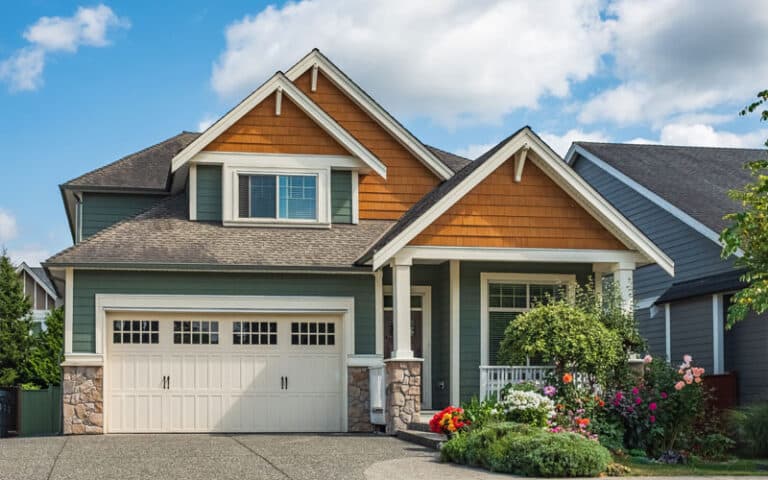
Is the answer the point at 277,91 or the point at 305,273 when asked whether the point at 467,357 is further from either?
the point at 277,91

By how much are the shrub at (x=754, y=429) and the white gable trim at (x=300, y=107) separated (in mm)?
8547

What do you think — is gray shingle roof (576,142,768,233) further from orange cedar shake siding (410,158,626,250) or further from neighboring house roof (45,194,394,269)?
neighboring house roof (45,194,394,269)

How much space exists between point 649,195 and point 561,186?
6245 mm

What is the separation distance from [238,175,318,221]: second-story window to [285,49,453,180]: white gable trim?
232cm

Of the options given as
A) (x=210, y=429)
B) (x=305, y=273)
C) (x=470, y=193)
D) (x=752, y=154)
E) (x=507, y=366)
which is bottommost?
(x=210, y=429)

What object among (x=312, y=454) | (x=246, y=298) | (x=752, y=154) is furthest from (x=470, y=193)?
(x=752, y=154)

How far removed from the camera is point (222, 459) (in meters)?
14.1

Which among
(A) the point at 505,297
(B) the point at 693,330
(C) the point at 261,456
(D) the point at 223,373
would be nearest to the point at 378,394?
(D) the point at 223,373

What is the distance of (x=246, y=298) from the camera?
20281mm

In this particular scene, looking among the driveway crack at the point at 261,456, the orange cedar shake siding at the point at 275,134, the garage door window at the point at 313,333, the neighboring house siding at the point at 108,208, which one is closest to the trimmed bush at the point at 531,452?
the driveway crack at the point at 261,456

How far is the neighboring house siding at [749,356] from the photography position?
789 inches

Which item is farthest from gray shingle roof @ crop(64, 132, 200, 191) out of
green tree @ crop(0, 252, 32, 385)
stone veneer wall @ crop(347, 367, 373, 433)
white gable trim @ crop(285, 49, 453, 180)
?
green tree @ crop(0, 252, 32, 385)

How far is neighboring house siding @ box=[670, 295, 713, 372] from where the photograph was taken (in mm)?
21797

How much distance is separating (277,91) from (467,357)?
254 inches
